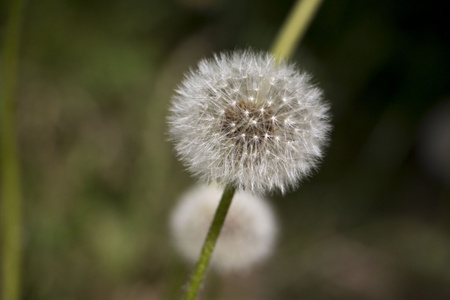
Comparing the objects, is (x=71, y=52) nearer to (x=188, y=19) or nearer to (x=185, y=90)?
(x=188, y=19)

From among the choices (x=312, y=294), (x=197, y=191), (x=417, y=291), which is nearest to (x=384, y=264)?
(x=417, y=291)

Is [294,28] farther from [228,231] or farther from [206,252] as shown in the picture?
[206,252]

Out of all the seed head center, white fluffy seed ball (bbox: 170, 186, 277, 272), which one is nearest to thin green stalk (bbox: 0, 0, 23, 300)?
A: white fluffy seed ball (bbox: 170, 186, 277, 272)

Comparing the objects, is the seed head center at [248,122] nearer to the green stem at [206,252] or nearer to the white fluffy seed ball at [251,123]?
the white fluffy seed ball at [251,123]

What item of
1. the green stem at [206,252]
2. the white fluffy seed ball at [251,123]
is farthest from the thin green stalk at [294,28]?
the green stem at [206,252]

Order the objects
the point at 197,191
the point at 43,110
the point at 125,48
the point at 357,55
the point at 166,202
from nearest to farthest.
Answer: the point at 197,191, the point at 43,110, the point at 166,202, the point at 125,48, the point at 357,55

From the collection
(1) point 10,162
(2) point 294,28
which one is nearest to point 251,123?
(2) point 294,28
